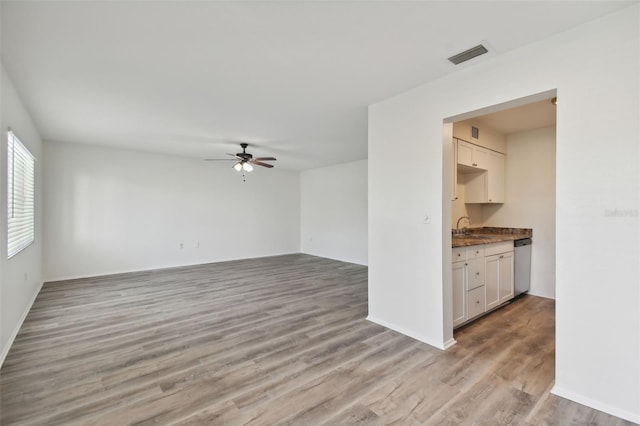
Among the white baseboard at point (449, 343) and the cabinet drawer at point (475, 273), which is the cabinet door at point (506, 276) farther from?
the white baseboard at point (449, 343)

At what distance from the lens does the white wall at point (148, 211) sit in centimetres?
534

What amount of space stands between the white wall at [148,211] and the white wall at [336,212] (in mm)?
755

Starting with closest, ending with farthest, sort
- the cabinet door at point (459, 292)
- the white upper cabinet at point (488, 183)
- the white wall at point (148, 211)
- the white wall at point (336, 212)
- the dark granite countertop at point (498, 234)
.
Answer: the cabinet door at point (459, 292) < the dark granite countertop at point (498, 234) < the white upper cabinet at point (488, 183) < the white wall at point (148, 211) < the white wall at point (336, 212)

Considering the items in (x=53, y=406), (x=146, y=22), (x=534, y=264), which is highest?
(x=146, y=22)

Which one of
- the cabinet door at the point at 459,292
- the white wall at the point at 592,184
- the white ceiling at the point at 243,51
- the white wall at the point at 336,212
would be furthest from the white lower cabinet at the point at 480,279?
the white wall at the point at 336,212

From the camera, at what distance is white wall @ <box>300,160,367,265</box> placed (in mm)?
7033

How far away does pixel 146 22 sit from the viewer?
1.88m

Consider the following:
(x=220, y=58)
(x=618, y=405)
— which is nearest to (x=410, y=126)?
(x=220, y=58)

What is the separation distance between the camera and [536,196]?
4340 mm

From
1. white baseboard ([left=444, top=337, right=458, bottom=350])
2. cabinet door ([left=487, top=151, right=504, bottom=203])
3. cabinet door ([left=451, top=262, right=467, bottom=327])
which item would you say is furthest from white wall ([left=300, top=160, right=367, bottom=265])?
white baseboard ([left=444, top=337, right=458, bottom=350])

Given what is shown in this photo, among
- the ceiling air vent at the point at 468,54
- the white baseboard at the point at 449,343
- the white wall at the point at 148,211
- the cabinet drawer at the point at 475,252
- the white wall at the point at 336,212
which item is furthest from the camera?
the white wall at the point at 336,212

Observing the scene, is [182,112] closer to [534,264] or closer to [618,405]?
[618,405]

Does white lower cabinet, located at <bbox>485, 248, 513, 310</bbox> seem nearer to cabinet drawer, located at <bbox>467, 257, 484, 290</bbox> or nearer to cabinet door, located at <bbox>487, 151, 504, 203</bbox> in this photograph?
cabinet drawer, located at <bbox>467, 257, 484, 290</bbox>

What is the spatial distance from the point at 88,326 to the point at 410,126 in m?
4.18
